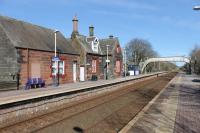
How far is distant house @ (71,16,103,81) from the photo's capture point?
48.4 m

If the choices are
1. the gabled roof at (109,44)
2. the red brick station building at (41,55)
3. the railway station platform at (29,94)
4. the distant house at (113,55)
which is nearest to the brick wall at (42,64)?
the red brick station building at (41,55)

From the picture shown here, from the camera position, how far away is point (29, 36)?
113 ft

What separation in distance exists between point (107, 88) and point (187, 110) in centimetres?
1546

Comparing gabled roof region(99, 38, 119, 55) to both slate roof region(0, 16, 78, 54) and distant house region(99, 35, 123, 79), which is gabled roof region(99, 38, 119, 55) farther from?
slate roof region(0, 16, 78, 54)

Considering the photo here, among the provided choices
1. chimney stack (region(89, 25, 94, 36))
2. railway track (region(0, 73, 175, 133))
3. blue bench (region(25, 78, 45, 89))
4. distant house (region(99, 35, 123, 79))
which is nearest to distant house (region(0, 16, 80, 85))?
blue bench (region(25, 78, 45, 89))

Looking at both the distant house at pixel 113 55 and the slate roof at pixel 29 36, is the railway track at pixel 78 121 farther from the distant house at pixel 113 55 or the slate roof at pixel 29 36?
the distant house at pixel 113 55

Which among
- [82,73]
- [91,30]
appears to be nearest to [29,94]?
[82,73]

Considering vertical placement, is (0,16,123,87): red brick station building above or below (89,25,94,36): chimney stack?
below

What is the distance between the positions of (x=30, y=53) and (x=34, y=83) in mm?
3217

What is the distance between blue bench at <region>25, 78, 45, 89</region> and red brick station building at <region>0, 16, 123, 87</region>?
2.70ft

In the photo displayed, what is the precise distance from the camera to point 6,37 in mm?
30062

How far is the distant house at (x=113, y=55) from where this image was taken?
58.7 m

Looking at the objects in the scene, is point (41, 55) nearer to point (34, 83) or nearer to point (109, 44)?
point (34, 83)

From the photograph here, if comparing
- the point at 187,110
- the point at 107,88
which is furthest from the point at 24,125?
the point at 107,88
